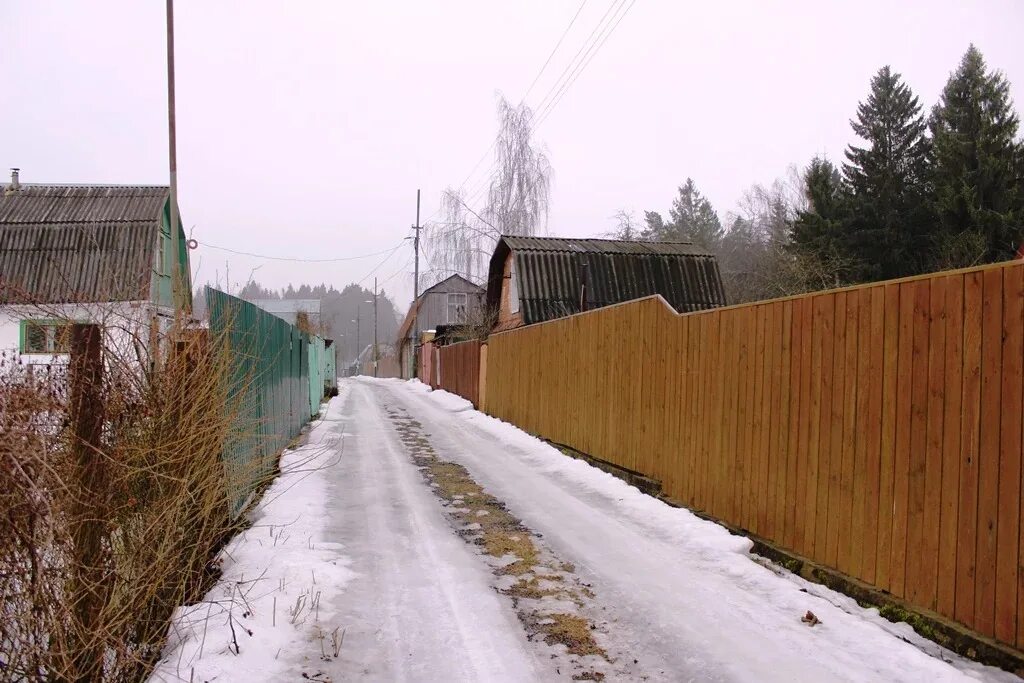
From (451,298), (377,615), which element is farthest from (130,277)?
(451,298)

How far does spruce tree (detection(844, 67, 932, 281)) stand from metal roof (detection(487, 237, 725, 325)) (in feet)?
25.4

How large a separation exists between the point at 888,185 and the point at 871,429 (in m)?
26.8

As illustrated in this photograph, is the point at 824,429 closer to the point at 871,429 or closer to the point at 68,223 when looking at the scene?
the point at 871,429

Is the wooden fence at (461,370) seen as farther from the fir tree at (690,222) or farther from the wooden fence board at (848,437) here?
the fir tree at (690,222)

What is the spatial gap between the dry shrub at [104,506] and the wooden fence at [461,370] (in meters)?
15.8

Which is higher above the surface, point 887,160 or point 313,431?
point 887,160

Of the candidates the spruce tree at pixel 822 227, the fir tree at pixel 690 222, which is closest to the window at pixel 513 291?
the spruce tree at pixel 822 227

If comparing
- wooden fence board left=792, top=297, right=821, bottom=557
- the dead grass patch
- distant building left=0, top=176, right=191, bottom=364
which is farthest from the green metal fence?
distant building left=0, top=176, right=191, bottom=364

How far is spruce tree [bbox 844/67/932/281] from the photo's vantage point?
85.4 ft

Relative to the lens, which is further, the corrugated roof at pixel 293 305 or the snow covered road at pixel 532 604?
the corrugated roof at pixel 293 305

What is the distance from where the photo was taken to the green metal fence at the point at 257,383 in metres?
4.79

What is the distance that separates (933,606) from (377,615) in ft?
9.96

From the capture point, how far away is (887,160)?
2908 centimetres

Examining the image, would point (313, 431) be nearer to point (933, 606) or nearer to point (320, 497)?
point (320, 497)
